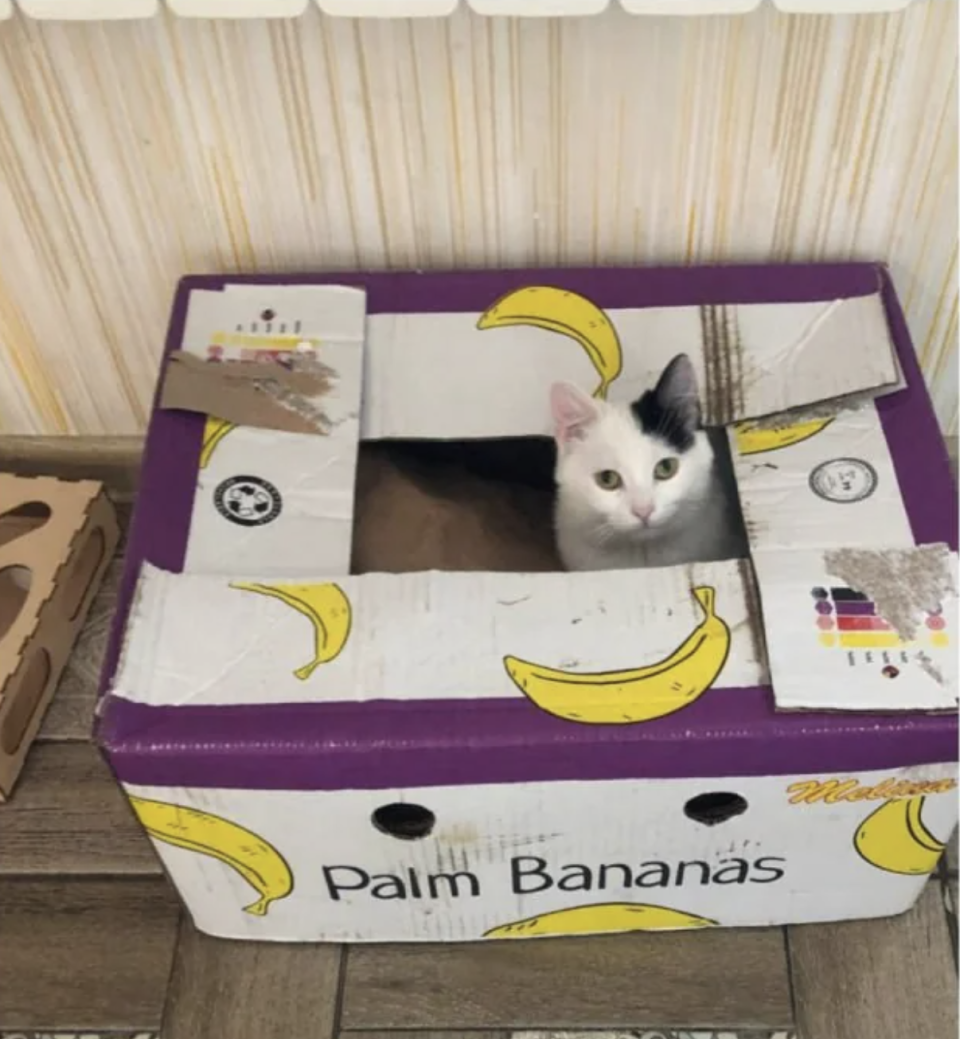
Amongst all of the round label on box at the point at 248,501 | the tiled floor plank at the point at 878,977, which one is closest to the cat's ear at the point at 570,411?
the round label on box at the point at 248,501

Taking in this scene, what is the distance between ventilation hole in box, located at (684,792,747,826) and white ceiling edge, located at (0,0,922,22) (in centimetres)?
50

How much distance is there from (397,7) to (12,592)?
71 cm

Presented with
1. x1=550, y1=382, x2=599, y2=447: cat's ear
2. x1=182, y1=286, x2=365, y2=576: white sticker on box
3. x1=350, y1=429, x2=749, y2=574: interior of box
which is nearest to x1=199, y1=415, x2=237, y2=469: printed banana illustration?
x1=182, y1=286, x2=365, y2=576: white sticker on box

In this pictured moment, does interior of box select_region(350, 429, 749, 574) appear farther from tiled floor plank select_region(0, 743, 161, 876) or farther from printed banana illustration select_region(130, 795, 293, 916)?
tiled floor plank select_region(0, 743, 161, 876)

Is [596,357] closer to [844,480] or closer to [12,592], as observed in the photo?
[844,480]

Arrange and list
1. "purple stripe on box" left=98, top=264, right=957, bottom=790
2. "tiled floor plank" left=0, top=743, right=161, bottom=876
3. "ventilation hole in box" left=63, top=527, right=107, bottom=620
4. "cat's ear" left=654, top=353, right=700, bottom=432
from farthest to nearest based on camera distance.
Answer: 1. "ventilation hole in box" left=63, top=527, right=107, bottom=620
2. "tiled floor plank" left=0, top=743, right=161, bottom=876
3. "cat's ear" left=654, top=353, right=700, bottom=432
4. "purple stripe on box" left=98, top=264, right=957, bottom=790

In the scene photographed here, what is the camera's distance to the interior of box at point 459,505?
3.09ft

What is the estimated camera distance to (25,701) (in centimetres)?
112

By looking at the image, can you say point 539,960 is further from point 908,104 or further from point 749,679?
point 908,104

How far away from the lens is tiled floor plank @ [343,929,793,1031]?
0.97 metres

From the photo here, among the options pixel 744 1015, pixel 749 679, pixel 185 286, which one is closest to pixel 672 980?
pixel 744 1015

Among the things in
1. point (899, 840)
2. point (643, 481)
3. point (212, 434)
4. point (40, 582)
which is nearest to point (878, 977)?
point (899, 840)

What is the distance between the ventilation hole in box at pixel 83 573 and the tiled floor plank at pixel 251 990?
1.13 feet

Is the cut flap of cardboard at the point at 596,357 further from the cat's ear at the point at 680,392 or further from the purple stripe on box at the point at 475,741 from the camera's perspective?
the purple stripe on box at the point at 475,741
